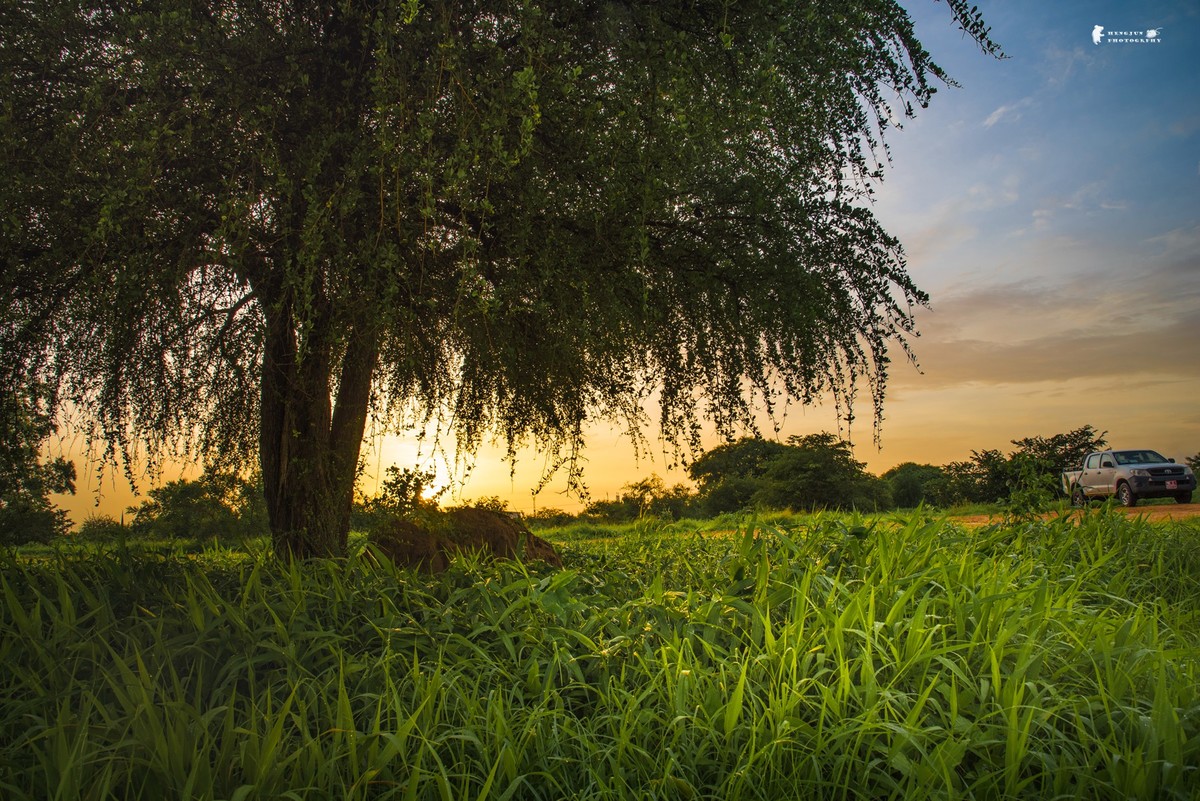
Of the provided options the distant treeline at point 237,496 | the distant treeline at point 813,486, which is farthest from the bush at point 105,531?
the distant treeline at point 813,486

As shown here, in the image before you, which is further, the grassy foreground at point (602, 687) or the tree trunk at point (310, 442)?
the tree trunk at point (310, 442)

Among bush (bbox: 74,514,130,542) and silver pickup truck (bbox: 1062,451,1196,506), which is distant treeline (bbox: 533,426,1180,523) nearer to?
silver pickup truck (bbox: 1062,451,1196,506)

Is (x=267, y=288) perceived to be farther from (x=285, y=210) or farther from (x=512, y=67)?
(x=512, y=67)


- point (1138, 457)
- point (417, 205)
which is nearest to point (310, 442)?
point (417, 205)

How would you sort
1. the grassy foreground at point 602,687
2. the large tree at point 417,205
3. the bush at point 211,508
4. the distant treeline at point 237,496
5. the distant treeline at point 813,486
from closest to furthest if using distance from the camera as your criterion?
the grassy foreground at point 602,687, the large tree at point 417,205, the distant treeline at point 237,496, the bush at point 211,508, the distant treeline at point 813,486

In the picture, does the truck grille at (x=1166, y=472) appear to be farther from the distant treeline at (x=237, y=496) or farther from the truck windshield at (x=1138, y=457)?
the distant treeline at (x=237, y=496)

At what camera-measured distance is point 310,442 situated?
6.77m

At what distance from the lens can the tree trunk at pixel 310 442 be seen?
653 centimetres

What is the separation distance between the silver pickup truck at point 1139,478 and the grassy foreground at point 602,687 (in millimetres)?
15334

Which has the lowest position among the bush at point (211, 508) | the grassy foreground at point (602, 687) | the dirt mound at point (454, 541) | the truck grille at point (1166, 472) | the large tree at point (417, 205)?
the grassy foreground at point (602, 687)

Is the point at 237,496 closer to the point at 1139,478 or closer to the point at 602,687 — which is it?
the point at 602,687

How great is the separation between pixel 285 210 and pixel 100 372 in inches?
112

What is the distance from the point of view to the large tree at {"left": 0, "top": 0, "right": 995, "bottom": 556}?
4.94 metres

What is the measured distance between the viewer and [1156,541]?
675 cm
